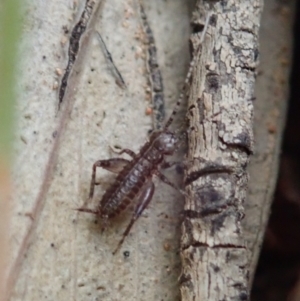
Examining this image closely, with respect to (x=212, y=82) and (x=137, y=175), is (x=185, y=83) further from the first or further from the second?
(x=137, y=175)

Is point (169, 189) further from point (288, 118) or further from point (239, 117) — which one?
point (288, 118)

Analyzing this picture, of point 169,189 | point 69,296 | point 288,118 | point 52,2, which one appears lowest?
point 69,296

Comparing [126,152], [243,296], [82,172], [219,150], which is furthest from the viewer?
[126,152]

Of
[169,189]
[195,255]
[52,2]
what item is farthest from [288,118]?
[52,2]

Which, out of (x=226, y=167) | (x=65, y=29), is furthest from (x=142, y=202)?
(x=65, y=29)

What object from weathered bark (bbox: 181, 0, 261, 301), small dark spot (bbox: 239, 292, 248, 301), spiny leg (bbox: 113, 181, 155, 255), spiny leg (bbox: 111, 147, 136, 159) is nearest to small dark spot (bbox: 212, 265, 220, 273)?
weathered bark (bbox: 181, 0, 261, 301)
